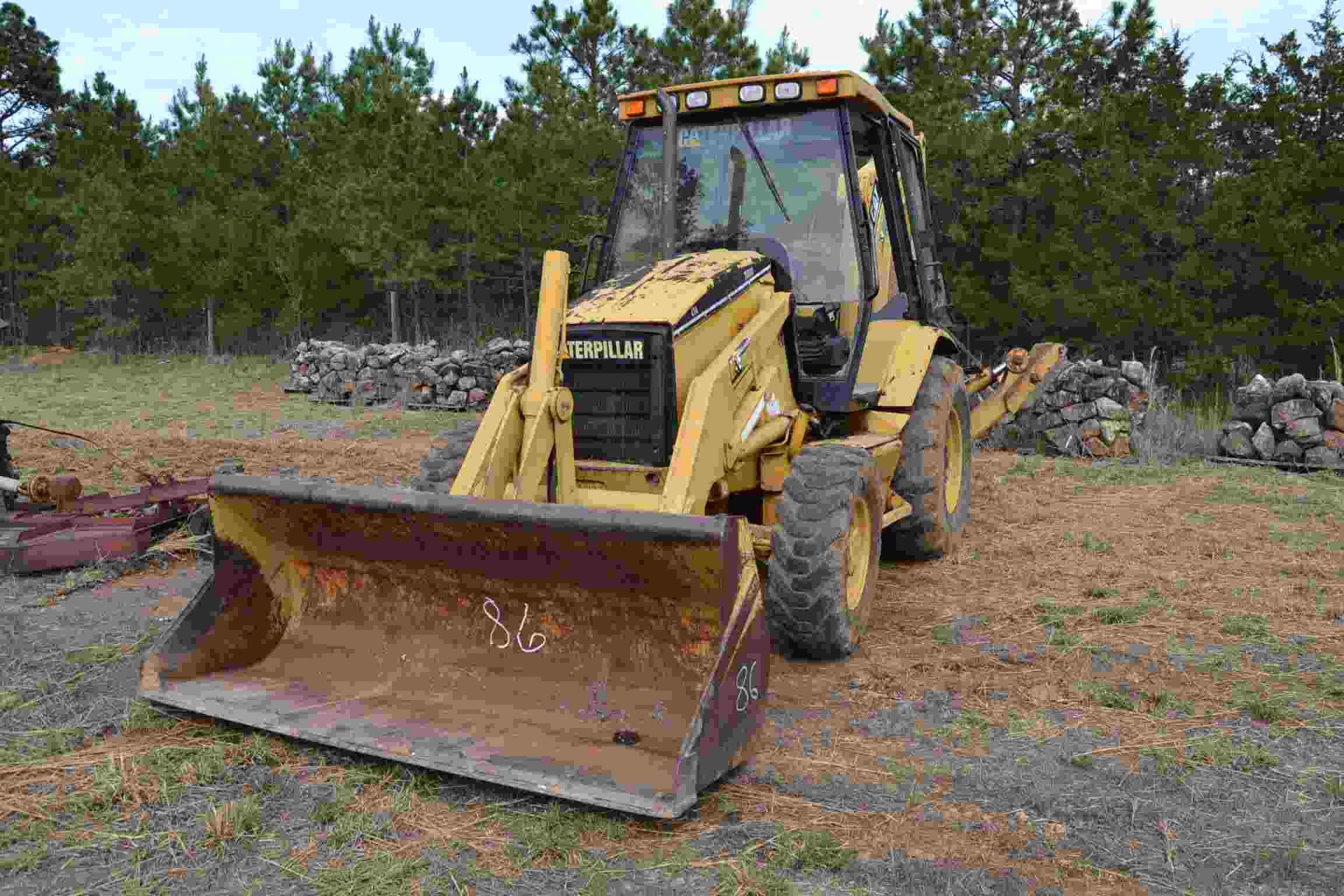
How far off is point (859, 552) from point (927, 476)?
1377 millimetres

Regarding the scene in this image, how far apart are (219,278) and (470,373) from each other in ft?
41.7

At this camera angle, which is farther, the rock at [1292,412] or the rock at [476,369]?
the rock at [476,369]

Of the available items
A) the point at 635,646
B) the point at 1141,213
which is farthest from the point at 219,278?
the point at 635,646

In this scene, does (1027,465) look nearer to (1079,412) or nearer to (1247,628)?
(1079,412)

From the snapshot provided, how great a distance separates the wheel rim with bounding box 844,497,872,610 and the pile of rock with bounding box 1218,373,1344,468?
715cm

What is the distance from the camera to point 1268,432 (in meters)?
10.1

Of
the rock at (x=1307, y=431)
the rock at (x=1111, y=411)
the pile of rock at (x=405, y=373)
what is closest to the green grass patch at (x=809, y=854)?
the rock at (x=1307, y=431)

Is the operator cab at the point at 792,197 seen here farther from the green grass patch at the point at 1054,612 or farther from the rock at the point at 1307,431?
the rock at the point at 1307,431

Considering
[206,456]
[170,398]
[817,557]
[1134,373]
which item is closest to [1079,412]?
[1134,373]

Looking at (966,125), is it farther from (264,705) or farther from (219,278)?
(219,278)

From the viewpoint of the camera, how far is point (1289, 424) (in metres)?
9.96

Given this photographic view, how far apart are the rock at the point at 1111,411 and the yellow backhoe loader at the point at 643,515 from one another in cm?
573

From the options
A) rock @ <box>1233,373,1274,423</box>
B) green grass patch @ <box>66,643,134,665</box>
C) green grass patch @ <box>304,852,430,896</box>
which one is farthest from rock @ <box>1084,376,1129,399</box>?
green grass patch @ <box>304,852,430,896</box>

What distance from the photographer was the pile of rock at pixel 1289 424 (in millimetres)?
9781
